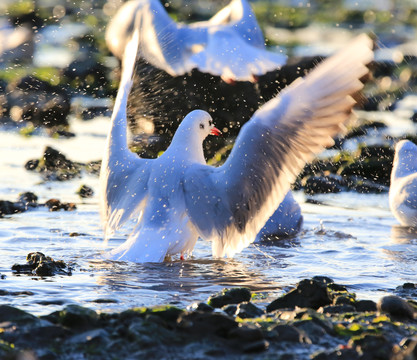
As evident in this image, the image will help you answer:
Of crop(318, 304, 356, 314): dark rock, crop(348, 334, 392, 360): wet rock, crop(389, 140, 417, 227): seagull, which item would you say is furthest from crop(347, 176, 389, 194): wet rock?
crop(348, 334, 392, 360): wet rock

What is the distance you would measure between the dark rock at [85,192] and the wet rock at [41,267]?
297 cm

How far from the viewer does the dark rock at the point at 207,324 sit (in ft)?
12.1

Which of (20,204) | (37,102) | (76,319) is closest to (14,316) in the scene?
(76,319)

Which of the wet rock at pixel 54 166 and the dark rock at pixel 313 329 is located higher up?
the wet rock at pixel 54 166

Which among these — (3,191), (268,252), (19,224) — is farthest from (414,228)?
(3,191)

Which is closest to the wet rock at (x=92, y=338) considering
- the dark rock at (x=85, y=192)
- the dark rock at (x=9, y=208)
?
the dark rock at (x=9, y=208)

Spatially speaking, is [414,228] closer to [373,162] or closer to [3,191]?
[373,162]

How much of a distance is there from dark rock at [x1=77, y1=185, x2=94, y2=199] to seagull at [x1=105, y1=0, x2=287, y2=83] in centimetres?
173

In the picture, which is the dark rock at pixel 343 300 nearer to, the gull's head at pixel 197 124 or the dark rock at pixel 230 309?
→ the dark rock at pixel 230 309

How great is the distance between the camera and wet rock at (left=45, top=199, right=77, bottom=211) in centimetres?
759

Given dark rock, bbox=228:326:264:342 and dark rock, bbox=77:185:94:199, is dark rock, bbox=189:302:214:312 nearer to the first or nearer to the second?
dark rock, bbox=228:326:264:342

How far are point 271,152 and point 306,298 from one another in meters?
1.01

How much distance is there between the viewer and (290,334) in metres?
3.75

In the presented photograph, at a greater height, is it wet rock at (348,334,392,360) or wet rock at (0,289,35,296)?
wet rock at (0,289,35,296)
